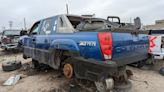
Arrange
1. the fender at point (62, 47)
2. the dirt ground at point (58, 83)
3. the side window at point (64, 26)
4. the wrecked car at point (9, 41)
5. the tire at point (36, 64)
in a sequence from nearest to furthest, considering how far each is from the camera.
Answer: the fender at point (62, 47) < the side window at point (64, 26) < the dirt ground at point (58, 83) < the tire at point (36, 64) < the wrecked car at point (9, 41)

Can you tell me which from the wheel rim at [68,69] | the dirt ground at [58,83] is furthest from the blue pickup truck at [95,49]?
the dirt ground at [58,83]

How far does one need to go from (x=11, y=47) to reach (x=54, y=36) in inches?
371

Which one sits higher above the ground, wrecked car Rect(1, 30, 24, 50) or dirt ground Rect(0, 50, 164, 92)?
wrecked car Rect(1, 30, 24, 50)

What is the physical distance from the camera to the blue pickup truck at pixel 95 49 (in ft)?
10.5

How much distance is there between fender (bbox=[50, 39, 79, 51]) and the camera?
3.76 m

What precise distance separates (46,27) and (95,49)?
2.56m

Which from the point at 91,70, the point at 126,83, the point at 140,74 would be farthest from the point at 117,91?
the point at 140,74

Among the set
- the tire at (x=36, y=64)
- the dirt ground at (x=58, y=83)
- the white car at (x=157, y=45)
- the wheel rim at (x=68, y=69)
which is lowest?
the dirt ground at (x=58, y=83)

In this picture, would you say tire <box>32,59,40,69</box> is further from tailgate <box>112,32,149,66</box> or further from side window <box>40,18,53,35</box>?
tailgate <box>112,32,149,66</box>

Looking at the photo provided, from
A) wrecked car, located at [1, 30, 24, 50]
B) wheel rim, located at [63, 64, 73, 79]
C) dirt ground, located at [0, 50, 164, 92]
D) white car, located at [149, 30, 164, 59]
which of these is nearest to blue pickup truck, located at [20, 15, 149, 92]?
wheel rim, located at [63, 64, 73, 79]

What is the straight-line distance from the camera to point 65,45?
13.2 feet

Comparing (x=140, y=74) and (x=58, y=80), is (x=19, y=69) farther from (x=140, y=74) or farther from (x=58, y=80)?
(x=140, y=74)

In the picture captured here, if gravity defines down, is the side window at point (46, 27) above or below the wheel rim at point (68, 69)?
above

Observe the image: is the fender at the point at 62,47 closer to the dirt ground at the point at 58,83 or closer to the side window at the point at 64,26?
the side window at the point at 64,26
